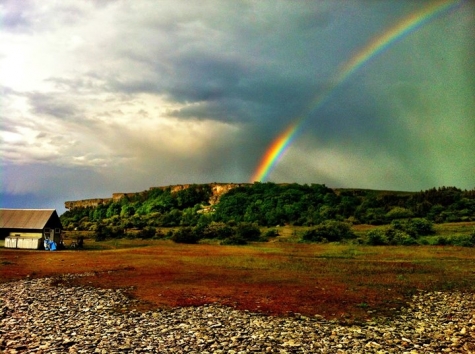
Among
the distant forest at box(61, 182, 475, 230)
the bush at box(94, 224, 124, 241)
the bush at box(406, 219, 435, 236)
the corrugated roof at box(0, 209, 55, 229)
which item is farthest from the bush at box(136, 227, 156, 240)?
the bush at box(406, 219, 435, 236)

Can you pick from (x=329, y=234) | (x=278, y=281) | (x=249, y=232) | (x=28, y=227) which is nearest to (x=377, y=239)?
(x=329, y=234)

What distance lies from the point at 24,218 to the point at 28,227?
10.1 ft

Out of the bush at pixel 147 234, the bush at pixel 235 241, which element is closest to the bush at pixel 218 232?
the bush at pixel 235 241

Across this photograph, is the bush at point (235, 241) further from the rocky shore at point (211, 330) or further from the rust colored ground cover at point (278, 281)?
the rocky shore at point (211, 330)

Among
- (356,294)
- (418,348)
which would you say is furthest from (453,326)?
(356,294)

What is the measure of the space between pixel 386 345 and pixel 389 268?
29.2 metres

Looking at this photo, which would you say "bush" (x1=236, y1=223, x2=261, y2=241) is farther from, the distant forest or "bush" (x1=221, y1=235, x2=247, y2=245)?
the distant forest

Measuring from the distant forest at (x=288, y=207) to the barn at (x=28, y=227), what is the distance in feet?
145

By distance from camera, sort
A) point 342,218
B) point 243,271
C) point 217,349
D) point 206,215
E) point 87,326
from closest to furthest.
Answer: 1. point 217,349
2. point 87,326
3. point 243,271
4. point 342,218
5. point 206,215

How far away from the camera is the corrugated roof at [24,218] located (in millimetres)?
72062

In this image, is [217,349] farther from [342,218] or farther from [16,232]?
[342,218]

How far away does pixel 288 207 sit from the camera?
138 meters

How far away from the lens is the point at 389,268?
42.3 meters

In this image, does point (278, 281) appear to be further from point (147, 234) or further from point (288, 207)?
point (288, 207)
